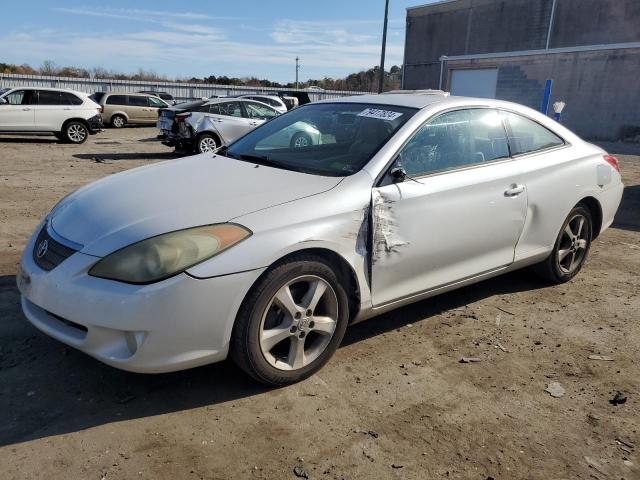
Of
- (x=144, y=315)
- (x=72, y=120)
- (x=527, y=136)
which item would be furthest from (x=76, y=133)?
(x=144, y=315)

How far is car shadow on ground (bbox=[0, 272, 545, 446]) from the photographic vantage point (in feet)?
8.53

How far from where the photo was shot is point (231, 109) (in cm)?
1359

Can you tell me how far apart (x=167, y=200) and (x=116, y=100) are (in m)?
22.1

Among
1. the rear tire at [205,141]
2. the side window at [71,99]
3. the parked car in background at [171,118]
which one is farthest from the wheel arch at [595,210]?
the side window at [71,99]

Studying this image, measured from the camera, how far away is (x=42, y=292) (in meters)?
2.68

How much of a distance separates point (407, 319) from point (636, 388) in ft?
4.91

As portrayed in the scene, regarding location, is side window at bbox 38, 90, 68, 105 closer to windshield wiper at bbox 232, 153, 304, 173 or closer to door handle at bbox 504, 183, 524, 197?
windshield wiper at bbox 232, 153, 304, 173

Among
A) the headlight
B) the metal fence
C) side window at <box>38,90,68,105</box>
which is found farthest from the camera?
the metal fence

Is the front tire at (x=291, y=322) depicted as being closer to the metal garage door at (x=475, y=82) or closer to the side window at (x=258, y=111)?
the side window at (x=258, y=111)

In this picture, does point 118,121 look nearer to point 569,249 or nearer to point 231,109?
point 231,109

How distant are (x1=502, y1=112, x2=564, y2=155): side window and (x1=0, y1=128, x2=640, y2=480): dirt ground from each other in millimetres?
1277

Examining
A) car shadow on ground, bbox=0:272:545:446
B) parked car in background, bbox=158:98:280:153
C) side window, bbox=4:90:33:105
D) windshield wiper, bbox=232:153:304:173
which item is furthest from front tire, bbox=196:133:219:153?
car shadow on ground, bbox=0:272:545:446

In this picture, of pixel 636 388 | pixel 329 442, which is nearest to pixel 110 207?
pixel 329 442

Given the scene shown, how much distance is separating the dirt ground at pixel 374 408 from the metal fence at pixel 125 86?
28.0 meters
